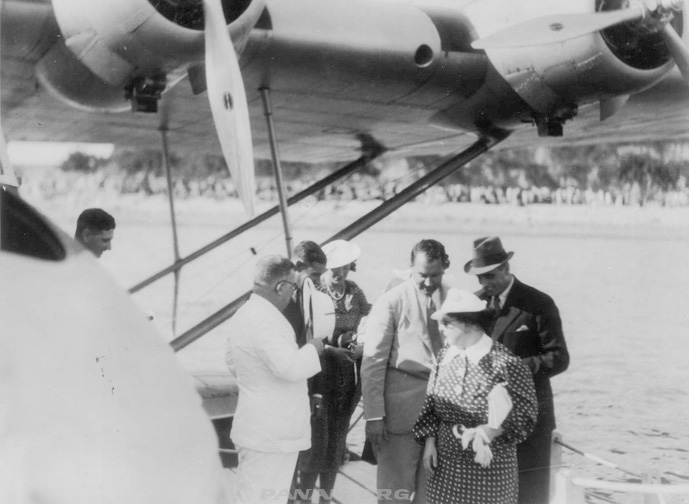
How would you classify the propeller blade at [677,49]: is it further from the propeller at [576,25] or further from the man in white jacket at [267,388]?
the man in white jacket at [267,388]

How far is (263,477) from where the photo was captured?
292 cm

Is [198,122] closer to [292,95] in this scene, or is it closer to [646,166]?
[292,95]

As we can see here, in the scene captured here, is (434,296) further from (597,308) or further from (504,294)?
(597,308)

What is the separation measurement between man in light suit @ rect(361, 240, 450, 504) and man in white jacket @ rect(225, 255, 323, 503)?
38 centimetres

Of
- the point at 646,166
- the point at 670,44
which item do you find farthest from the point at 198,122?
the point at 646,166

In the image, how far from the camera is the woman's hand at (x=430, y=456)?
2.75 meters

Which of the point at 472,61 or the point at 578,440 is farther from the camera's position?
the point at 578,440

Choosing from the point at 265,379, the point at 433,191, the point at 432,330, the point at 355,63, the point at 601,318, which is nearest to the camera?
the point at 265,379

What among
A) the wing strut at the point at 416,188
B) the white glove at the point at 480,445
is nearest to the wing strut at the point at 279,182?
the wing strut at the point at 416,188

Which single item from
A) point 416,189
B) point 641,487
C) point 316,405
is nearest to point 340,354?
point 316,405

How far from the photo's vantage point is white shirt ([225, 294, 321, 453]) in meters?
2.87

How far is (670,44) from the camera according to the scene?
4.23 meters

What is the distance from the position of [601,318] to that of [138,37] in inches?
678

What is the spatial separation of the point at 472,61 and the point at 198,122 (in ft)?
7.01
